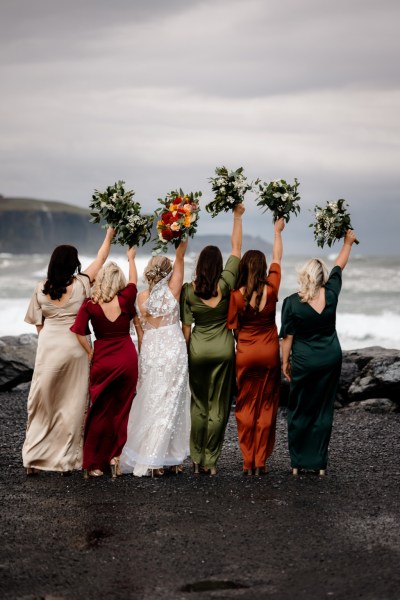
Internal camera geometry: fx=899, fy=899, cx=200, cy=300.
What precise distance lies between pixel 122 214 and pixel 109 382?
1.60 meters

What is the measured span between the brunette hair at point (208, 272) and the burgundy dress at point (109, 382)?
61cm

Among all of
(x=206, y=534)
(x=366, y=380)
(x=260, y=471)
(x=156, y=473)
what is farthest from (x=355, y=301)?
(x=206, y=534)

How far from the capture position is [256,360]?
812cm

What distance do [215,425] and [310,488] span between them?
1067 millimetres

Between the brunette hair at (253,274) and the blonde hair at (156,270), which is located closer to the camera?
the brunette hair at (253,274)

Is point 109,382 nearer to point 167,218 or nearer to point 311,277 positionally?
point 167,218

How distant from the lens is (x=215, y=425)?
814 cm

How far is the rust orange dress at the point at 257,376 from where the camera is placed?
8109 mm

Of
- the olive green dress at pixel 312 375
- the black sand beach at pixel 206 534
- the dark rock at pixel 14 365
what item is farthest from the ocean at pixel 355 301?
the black sand beach at pixel 206 534

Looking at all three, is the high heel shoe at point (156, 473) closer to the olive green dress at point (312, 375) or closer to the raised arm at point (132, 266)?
the olive green dress at point (312, 375)

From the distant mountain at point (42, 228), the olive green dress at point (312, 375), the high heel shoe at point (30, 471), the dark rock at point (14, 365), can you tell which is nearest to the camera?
the olive green dress at point (312, 375)

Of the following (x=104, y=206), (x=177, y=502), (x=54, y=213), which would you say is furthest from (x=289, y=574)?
(x=54, y=213)

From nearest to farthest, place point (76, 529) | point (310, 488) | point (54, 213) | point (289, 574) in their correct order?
Result: point (289, 574) → point (76, 529) → point (310, 488) → point (54, 213)

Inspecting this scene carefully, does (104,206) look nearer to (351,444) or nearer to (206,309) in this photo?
(206,309)
